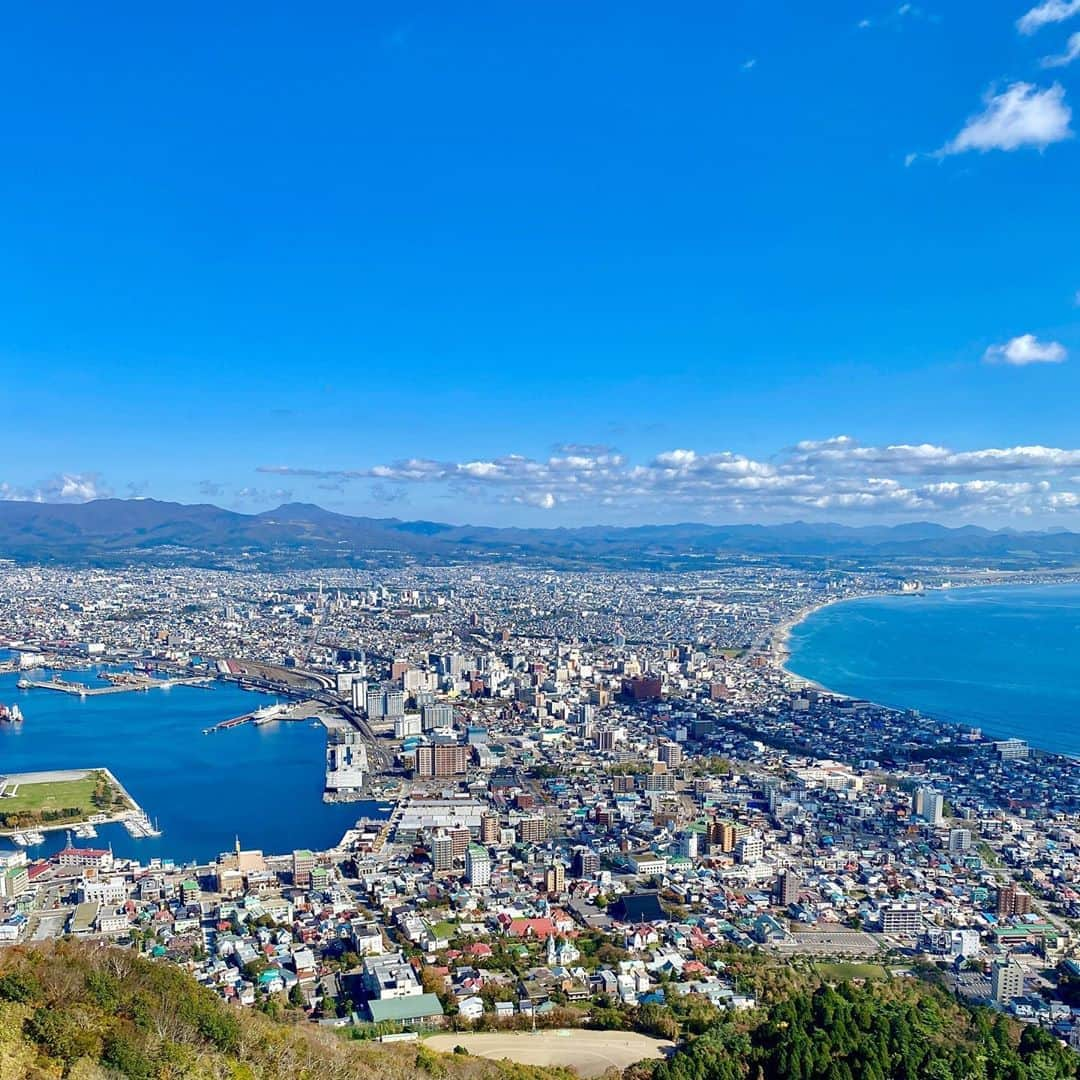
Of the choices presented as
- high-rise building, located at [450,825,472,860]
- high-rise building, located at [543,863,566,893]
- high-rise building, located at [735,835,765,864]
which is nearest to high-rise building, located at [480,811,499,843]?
high-rise building, located at [450,825,472,860]

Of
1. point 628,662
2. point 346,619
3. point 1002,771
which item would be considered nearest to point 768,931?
point 1002,771

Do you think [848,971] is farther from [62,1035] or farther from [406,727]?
[406,727]

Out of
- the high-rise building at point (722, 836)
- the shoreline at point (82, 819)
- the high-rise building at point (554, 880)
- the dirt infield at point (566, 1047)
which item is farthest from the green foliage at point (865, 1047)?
the shoreline at point (82, 819)

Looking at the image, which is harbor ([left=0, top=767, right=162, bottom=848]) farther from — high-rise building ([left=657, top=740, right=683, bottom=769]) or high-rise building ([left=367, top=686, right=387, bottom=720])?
high-rise building ([left=657, top=740, right=683, bottom=769])

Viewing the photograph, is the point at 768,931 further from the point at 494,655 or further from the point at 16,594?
the point at 16,594

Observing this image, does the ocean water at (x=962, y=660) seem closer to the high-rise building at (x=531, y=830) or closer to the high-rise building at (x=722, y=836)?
the high-rise building at (x=722, y=836)

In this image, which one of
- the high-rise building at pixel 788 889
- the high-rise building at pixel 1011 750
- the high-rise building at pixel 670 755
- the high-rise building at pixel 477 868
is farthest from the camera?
the high-rise building at pixel 670 755
